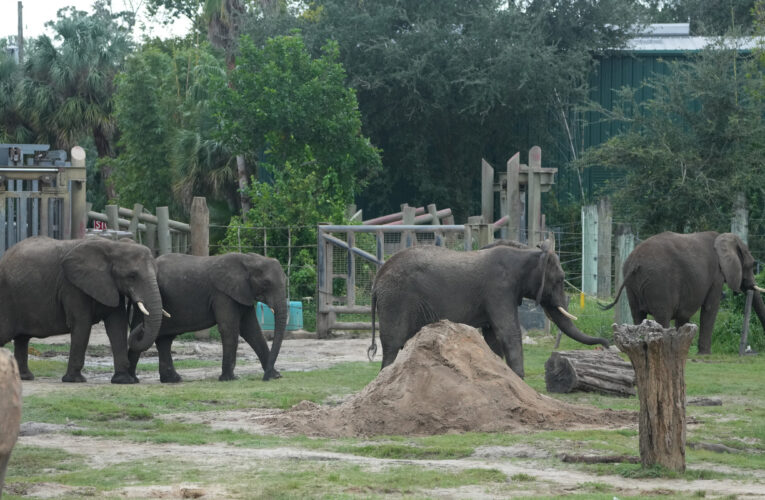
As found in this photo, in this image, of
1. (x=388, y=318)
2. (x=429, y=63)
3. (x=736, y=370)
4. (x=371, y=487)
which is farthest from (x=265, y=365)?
(x=429, y=63)

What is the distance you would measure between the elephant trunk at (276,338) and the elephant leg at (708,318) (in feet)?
20.4

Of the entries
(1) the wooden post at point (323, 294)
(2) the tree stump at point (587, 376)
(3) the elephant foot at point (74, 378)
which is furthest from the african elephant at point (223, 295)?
(1) the wooden post at point (323, 294)

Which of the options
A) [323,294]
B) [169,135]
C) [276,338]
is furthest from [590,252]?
[169,135]

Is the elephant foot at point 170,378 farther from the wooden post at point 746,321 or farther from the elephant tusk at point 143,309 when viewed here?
the wooden post at point 746,321

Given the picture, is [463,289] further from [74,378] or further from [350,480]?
[350,480]

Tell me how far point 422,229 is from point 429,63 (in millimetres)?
11382

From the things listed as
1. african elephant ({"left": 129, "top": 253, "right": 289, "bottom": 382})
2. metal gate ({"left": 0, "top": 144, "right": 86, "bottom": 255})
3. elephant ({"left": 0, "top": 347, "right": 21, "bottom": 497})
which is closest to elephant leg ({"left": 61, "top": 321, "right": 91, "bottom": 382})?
african elephant ({"left": 129, "top": 253, "right": 289, "bottom": 382})

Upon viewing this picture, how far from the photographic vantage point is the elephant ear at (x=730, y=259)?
18.6m

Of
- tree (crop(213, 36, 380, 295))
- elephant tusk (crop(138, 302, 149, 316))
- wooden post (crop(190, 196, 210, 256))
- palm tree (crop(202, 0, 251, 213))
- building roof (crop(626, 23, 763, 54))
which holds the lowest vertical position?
elephant tusk (crop(138, 302, 149, 316))

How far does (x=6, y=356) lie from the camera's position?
596cm

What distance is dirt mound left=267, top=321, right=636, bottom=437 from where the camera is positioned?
39.3 feet

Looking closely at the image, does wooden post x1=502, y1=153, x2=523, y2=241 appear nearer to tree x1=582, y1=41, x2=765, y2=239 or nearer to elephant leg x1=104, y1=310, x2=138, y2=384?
tree x1=582, y1=41, x2=765, y2=239

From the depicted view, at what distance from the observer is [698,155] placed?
89.9 ft

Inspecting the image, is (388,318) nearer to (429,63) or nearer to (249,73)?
(249,73)
